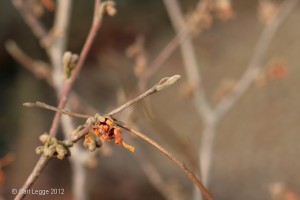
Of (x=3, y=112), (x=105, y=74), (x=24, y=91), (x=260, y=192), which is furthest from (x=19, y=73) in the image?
(x=260, y=192)

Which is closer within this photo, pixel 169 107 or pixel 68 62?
pixel 68 62

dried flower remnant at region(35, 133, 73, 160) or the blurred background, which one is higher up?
→ the blurred background

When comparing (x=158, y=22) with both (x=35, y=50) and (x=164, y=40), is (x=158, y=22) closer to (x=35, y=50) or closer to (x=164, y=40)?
(x=164, y=40)

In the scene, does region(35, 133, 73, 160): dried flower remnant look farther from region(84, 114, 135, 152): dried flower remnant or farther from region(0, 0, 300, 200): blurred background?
region(0, 0, 300, 200): blurred background

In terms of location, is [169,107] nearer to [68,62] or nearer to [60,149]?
[68,62]

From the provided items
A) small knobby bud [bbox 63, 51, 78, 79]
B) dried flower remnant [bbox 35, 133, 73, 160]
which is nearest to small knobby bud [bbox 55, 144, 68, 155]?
dried flower remnant [bbox 35, 133, 73, 160]

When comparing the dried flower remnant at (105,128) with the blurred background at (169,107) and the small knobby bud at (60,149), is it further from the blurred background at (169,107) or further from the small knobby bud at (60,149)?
the blurred background at (169,107)

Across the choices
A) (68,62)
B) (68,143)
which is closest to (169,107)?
(68,62)

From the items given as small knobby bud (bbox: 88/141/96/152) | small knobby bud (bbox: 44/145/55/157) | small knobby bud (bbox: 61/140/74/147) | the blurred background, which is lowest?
small knobby bud (bbox: 88/141/96/152)
